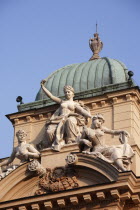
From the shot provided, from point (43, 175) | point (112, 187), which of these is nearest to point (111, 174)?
point (112, 187)

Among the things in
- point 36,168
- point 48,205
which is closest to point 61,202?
point 48,205

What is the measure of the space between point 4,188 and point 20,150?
1677mm

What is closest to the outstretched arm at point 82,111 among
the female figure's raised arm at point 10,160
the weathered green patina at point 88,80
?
the weathered green patina at point 88,80

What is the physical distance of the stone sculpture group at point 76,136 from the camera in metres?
30.5

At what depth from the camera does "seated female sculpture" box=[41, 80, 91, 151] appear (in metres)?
31.9

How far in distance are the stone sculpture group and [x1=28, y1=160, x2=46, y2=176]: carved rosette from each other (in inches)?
26.0

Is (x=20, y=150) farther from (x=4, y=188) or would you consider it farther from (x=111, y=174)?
(x=111, y=174)

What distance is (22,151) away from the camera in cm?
3212

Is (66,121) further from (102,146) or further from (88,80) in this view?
(88,80)

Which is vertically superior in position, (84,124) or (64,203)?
(84,124)

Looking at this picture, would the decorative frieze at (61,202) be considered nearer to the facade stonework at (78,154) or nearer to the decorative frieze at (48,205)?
the facade stonework at (78,154)

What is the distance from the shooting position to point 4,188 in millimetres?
31219

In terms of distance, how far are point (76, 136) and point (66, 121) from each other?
77 cm

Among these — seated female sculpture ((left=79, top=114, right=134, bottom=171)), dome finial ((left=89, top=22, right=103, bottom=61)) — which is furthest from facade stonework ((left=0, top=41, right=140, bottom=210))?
dome finial ((left=89, top=22, right=103, bottom=61))
